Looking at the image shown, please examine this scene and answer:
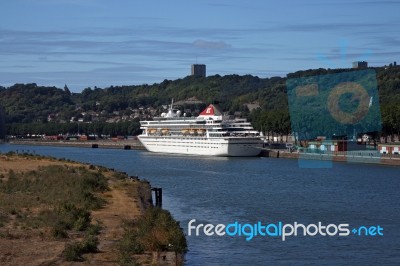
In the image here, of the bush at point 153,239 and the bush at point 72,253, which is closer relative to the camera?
the bush at point 72,253

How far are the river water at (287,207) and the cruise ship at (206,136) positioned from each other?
1915 cm

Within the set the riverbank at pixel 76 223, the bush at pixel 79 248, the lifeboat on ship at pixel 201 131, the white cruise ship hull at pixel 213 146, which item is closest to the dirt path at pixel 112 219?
the riverbank at pixel 76 223

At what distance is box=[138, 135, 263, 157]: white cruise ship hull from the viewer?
85312 mm

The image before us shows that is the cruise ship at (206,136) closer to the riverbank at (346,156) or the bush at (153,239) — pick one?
the riverbank at (346,156)

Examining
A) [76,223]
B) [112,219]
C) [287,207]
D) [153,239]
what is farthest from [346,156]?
[153,239]

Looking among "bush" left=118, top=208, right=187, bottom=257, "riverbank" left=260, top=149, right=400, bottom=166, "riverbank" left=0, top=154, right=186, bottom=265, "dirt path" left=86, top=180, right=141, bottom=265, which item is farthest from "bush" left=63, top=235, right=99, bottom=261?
"riverbank" left=260, top=149, right=400, bottom=166

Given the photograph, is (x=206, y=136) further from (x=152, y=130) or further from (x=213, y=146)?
(x=152, y=130)

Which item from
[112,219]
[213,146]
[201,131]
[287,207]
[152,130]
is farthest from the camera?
[152,130]

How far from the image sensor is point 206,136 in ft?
295

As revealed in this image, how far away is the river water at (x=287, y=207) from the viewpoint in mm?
23984

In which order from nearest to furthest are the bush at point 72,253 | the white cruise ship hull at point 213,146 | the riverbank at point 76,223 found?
1. the bush at point 72,253
2. the riverbank at point 76,223
3. the white cruise ship hull at point 213,146

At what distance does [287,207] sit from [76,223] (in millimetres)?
12467

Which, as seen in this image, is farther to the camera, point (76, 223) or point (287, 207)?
point (287, 207)

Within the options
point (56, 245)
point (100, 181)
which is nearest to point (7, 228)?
point (56, 245)
